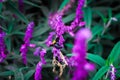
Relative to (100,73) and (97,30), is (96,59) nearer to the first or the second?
(100,73)

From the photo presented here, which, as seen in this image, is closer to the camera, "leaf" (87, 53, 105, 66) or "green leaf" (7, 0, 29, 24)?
"leaf" (87, 53, 105, 66)

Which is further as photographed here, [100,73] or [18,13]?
[18,13]

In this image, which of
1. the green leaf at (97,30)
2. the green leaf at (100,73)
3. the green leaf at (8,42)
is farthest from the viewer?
the green leaf at (97,30)

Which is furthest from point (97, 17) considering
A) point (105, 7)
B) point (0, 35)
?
point (0, 35)

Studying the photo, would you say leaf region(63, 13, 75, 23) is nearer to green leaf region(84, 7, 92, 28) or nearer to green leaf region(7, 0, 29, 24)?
green leaf region(84, 7, 92, 28)

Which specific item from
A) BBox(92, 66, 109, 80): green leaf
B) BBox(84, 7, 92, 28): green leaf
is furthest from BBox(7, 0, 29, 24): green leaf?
BBox(92, 66, 109, 80): green leaf

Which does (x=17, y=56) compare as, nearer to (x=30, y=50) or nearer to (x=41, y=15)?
(x=30, y=50)

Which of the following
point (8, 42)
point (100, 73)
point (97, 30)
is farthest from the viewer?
point (97, 30)

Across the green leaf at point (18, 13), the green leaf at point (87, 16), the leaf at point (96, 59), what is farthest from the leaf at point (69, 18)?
the leaf at point (96, 59)

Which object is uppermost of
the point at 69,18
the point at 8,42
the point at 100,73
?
the point at 69,18

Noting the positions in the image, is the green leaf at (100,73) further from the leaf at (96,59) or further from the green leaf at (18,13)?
the green leaf at (18,13)

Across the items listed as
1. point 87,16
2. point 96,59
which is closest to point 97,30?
point 87,16

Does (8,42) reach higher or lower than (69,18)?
lower

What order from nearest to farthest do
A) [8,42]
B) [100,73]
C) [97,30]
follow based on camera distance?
[100,73] → [8,42] → [97,30]
